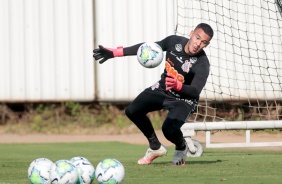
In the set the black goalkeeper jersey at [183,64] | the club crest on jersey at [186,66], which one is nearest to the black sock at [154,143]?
the black goalkeeper jersey at [183,64]

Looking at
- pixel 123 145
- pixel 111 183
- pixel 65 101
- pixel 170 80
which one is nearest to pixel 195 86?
pixel 170 80

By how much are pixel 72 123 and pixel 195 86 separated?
1053cm

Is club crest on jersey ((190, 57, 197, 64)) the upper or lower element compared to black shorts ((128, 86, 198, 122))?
upper

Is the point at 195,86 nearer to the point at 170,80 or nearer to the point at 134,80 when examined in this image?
the point at 170,80

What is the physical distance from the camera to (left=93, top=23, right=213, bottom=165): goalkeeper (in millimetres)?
10703

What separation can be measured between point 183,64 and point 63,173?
10.5ft

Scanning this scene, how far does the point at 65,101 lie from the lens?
66.5 feet

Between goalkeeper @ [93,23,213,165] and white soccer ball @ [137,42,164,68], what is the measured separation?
366 mm

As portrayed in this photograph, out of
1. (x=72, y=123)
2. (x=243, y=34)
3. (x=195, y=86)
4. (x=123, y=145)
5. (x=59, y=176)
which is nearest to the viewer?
(x=59, y=176)

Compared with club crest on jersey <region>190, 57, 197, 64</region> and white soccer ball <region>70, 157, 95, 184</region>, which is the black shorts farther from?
white soccer ball <region>70, 157, 95, 184</region>

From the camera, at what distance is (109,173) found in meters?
8.39

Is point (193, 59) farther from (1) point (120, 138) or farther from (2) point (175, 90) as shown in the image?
(1) point (120, 138)

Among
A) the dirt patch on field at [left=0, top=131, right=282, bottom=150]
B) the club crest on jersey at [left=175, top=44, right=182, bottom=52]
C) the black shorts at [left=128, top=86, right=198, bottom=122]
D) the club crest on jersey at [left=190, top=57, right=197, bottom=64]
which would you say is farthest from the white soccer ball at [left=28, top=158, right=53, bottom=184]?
the dirt patch on field at [left=0, top=131, right=282, bottom=150]

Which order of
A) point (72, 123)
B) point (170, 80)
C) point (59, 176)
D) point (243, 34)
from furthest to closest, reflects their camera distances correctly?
point (72, 123) < point (243, 34) < point (170, 80) < point (59, 176)
